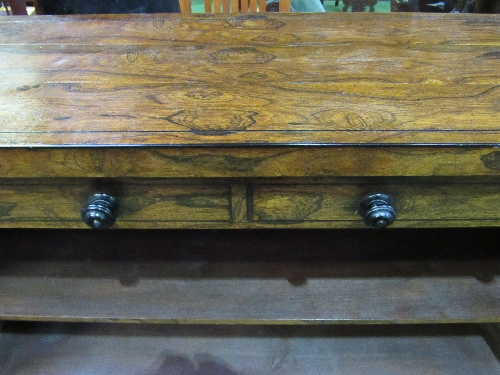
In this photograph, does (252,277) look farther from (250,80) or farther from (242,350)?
(250,80)

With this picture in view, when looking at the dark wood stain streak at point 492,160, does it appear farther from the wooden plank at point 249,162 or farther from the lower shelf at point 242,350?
the lower shelf at point 242,350

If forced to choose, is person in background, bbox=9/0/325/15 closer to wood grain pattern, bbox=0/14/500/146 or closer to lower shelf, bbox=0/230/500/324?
wood grain pattern, bbox=0/14/500/146

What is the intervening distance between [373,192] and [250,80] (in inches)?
10.4

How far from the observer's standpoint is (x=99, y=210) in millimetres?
573

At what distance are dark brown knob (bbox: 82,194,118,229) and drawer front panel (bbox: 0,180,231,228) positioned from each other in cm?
1

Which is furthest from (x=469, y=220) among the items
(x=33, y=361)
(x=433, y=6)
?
(x=433, y=6)

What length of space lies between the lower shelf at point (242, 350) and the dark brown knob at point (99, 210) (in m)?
0.39

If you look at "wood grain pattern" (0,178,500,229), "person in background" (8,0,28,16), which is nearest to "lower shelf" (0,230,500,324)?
"wood grain pattern" (0,178,500,229)

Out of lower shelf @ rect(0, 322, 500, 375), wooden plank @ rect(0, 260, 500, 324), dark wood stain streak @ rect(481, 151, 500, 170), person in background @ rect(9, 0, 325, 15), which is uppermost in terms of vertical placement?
person in background @ rect(9, 0, 325, 15)

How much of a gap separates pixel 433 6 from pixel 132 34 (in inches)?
37.6

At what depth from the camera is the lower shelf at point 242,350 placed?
826mm

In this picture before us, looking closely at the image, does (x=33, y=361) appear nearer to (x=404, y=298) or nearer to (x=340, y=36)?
(x=404, y=298)

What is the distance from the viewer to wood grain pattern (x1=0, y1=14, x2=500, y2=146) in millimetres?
546

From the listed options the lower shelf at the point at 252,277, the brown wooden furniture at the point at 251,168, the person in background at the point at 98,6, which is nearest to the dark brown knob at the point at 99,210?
the brown wooden furniture at the point at 251,168
